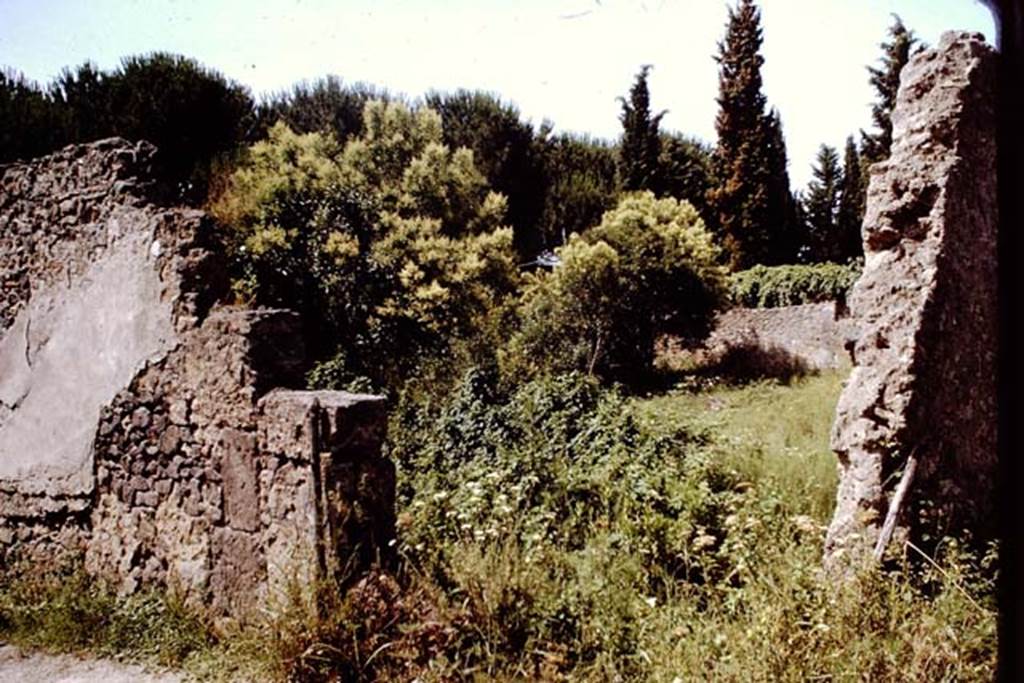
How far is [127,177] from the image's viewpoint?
5.87 m

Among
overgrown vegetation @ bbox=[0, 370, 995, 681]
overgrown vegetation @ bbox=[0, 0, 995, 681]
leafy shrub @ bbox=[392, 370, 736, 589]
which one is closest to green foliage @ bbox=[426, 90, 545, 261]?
overgrown vegetation @ bbox=[0, 0, 995, 681]

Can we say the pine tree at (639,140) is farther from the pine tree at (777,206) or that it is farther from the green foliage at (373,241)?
the green foliage at (373,241)

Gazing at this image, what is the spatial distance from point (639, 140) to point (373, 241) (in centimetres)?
1805

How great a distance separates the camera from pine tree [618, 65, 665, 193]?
28922 mm

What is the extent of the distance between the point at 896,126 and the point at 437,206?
1469cm

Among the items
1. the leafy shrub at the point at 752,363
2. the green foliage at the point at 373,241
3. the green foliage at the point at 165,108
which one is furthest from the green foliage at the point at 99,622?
the green foliage at the point at 165,108

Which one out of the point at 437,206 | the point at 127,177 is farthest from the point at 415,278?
the point at 127,177

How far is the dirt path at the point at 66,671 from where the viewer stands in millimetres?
4492

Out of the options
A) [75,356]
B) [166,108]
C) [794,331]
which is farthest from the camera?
[166,108]

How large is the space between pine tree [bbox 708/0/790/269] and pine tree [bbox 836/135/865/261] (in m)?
2.45

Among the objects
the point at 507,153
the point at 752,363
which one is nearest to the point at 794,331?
the point at 752,363

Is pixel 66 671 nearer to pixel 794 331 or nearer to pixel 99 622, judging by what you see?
pixel 99 622

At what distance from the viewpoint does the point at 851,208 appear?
2908 cm

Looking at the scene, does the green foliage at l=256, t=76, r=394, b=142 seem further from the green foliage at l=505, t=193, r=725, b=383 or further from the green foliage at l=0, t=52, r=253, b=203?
the green foliage at l=505, t=193, r=725, b=383
